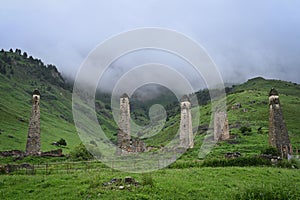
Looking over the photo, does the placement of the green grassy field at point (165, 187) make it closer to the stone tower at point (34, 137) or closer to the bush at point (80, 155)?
the bush at point (80, 155)

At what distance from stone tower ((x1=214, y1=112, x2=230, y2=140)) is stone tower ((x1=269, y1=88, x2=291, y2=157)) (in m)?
18.0

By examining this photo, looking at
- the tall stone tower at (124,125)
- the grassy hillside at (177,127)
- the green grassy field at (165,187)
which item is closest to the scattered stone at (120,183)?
the green grassy field at (165,187)

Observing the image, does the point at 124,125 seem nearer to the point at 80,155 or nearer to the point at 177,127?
the point at 80,155

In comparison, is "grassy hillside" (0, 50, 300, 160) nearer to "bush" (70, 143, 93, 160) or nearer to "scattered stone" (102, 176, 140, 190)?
"bush" (70, 143, 93, 160)

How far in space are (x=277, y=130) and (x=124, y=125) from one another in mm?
19225

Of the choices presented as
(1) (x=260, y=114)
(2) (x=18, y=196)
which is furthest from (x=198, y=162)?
(1) (x=260, y=114)

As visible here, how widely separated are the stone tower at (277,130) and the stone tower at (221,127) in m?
18.0

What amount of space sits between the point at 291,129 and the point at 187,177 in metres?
59.8

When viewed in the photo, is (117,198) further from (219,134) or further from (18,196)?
(219,134)

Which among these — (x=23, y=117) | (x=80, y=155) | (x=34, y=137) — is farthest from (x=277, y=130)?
(x=23, y=117)

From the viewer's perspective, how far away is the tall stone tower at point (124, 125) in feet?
130

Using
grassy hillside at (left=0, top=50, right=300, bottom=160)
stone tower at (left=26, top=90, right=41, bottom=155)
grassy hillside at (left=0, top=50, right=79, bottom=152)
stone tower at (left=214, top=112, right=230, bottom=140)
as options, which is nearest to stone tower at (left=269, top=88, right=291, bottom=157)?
grassy hillside at (left=0, top=50, right=300, bottom=160)

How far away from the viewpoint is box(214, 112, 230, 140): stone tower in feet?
182

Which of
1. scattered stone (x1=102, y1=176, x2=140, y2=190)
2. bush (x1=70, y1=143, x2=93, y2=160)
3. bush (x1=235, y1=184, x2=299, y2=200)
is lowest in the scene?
bush (x1=235, y1=184, x2=299, y2=200)
